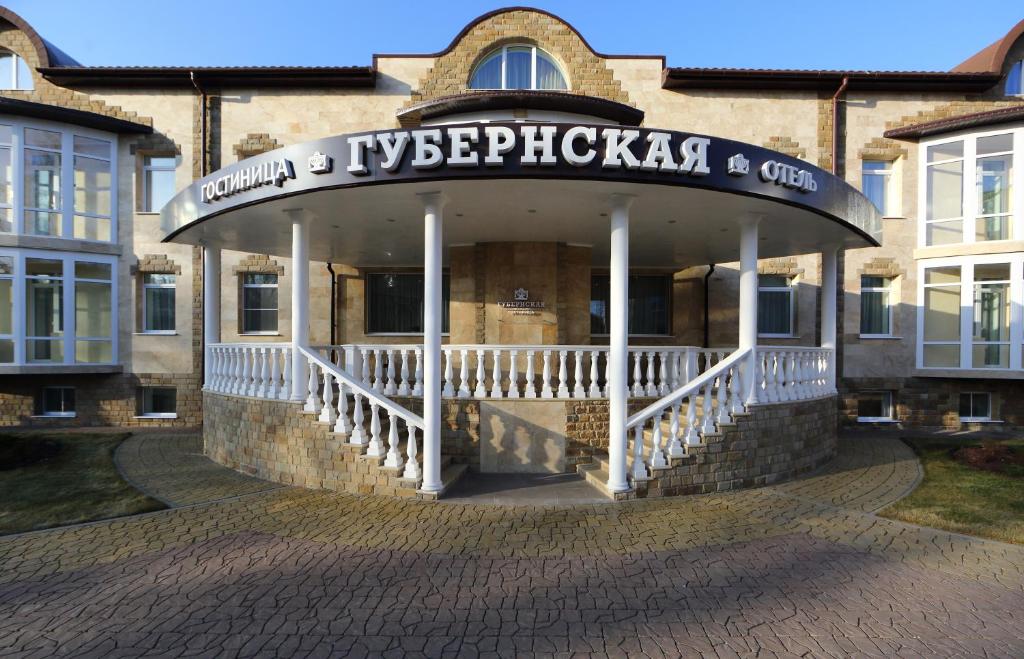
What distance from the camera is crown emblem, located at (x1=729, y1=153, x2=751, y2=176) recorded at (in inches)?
228

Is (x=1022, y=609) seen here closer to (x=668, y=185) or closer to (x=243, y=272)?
(x=668, y=185)

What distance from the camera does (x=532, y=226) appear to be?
8.20 meters

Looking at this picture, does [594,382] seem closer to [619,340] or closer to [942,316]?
[619,340]

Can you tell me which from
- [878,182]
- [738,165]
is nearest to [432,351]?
[738,165]

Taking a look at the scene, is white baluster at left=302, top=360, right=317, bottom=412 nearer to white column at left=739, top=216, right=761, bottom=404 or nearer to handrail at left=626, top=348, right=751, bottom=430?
handrail at left=626, top=348, right=751, bottom=430

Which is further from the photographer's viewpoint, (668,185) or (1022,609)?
(668,185)

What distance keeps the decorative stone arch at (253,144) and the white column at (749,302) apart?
11937 mm

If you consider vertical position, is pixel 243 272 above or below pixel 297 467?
above

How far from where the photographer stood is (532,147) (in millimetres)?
5344

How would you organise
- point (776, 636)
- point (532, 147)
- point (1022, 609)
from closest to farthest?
point (776, 636) → point (1022, 609) → point (532, 147)

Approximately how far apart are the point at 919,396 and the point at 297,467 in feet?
49.0

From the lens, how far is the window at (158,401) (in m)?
13.0

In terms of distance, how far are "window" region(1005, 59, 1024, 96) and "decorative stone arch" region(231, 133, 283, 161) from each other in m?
19.7

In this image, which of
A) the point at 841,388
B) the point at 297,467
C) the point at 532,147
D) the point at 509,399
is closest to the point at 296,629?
the point at 297,467
